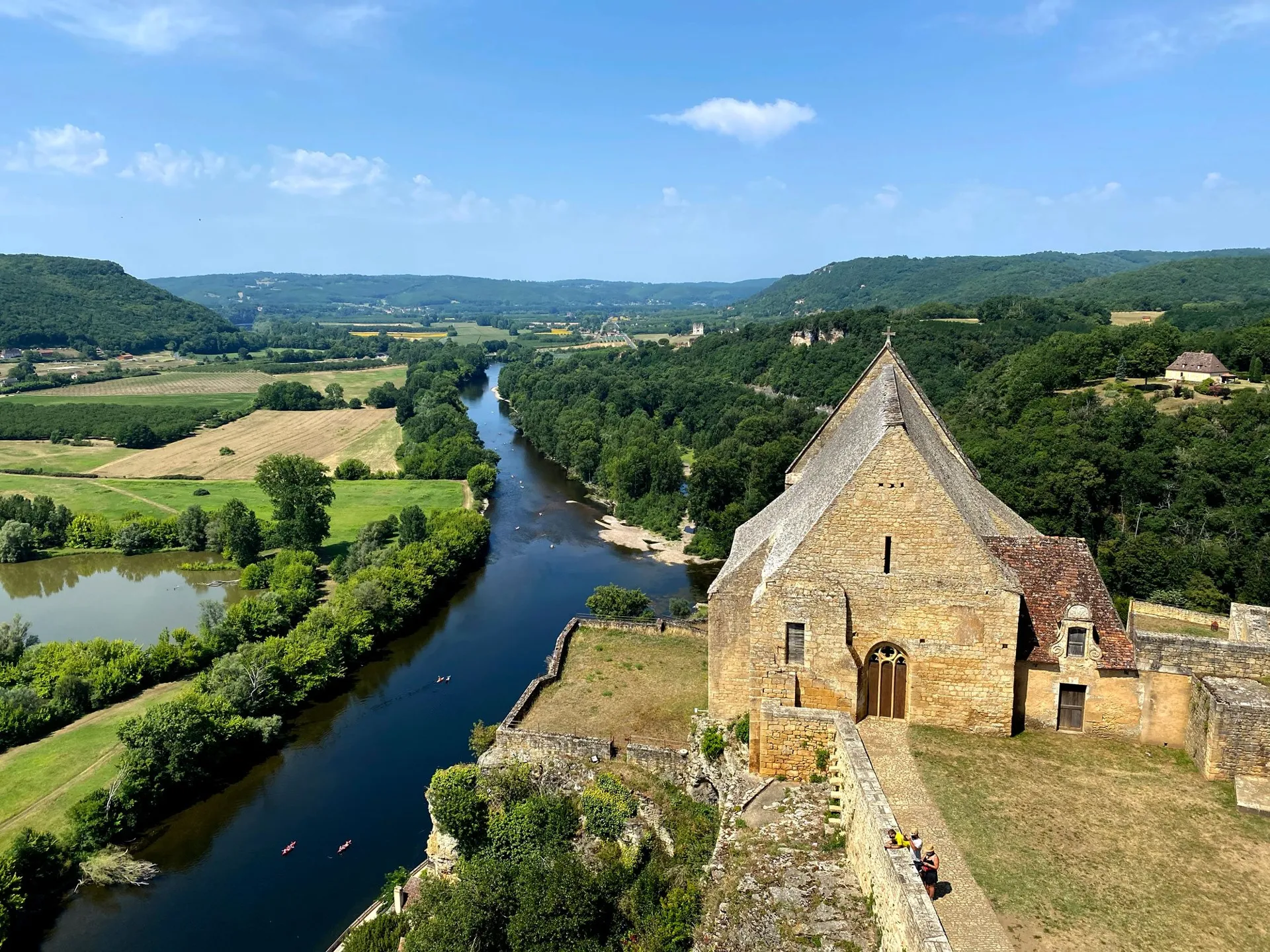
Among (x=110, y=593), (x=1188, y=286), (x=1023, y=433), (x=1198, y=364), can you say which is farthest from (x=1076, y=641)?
(x=1188, y=286)

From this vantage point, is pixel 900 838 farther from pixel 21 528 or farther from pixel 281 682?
pixel 21 528

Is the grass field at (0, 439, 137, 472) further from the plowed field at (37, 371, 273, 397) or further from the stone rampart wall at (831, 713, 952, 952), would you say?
the stone rampart wall at (831, 713, 952, 952)

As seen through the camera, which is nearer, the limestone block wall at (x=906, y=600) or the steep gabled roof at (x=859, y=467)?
the limestone block wall at (x=906, y=600)

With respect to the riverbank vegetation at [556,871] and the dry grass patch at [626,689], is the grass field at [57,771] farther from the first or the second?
the dry grass patch at [626,689]

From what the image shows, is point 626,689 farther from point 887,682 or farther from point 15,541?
point 15,541

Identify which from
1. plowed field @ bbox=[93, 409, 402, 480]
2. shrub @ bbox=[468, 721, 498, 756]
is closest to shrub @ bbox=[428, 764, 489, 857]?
shrub @ bbox=[468, 721, 498, 756]

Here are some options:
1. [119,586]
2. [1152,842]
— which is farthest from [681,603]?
[119,586]

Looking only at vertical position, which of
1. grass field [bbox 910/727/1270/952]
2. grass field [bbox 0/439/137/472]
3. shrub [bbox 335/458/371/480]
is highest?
grass field [bbox 910/727/1270/952]

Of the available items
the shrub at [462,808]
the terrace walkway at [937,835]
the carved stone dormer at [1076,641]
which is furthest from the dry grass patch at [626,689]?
the carved stone dormer at [1076,641]
